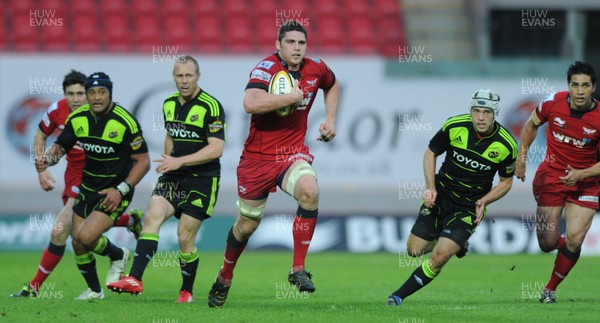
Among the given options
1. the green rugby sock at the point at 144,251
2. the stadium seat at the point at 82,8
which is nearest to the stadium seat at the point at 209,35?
the stadium seat at the point at 82,8

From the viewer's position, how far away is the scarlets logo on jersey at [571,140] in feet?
38.0

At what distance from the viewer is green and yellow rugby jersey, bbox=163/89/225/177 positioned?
10.8m

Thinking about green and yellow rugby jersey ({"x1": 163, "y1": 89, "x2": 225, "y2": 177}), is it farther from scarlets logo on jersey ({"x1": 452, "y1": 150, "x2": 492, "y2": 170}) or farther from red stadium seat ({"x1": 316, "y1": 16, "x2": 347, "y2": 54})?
red stadium seat ({"x1": 316, "y1": 16, "x2": 347, "y2": 54})

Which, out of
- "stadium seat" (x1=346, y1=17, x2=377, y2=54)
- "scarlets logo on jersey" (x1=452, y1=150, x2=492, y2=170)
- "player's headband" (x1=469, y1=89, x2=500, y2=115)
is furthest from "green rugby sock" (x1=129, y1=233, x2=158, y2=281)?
"stadium seat" (x1=346, y1=17, x2=377, y2=54)

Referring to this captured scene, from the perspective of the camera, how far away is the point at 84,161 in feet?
41.1

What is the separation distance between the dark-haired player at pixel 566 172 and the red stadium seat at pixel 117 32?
11329mm

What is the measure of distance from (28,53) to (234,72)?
391 cm

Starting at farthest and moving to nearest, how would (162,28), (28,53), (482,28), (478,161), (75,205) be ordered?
1. (482,28)
2. (162,28)
3. (28,53)
4. (75,205)
5. (478,161)

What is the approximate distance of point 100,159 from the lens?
11352 mm

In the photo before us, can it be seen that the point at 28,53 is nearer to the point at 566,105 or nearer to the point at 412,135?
the point at 412,135

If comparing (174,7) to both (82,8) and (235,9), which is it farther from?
(82,8)

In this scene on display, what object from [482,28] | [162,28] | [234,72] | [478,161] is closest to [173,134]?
[478,161]

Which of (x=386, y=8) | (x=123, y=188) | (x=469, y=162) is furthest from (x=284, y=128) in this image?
(x=386, y=8)

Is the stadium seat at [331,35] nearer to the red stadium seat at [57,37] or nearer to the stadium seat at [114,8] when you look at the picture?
the stadium seat at [114,8]
